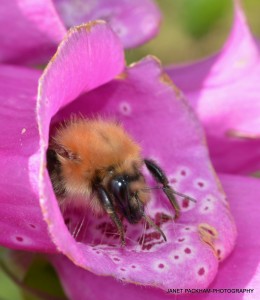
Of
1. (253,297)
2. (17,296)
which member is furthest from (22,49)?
(253,297)

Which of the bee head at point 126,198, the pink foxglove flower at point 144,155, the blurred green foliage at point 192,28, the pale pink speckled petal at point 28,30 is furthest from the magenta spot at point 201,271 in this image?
the blurred green foliage at point 192,28

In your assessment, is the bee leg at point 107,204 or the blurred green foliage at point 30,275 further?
the blurred green foliage at point 30,275

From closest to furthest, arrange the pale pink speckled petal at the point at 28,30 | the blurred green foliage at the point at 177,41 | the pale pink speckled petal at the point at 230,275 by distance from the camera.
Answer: the pale pink speckled petal at the point at 230,275 → the pale pink speckled petal at the point at 28,30 → the blurred green foliage at the point at 177,41

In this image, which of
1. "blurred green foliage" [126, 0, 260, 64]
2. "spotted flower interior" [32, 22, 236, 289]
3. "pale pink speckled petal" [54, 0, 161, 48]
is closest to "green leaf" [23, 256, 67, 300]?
"spotted flower interior" [32, 22, 236, 289]

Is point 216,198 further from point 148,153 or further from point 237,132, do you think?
point 237,132

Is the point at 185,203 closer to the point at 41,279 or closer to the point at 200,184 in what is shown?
the point at 200,184

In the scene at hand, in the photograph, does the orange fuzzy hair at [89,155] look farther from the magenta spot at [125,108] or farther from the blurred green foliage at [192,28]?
the blurred green foliage at [192,28]
